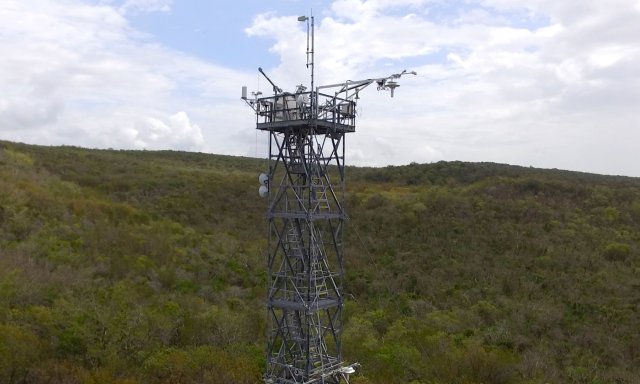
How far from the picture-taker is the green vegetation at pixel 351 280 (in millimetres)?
14922

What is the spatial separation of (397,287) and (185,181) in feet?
75.4

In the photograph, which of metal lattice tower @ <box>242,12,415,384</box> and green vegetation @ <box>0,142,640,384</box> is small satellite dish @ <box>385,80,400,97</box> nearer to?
metal lattice tower @ <box>242,12,415,384</box>

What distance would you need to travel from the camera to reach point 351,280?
25.4m

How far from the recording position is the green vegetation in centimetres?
1492

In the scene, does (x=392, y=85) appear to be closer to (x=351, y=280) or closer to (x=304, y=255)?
(x=304, y=255)

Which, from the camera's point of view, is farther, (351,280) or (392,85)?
(351,280)

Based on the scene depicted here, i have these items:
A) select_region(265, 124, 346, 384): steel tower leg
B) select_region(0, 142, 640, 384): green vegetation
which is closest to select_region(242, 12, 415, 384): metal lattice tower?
select_region(265, 124, 346, 384): steel tower leg

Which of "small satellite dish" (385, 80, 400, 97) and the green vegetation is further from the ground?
"small satellite dish" (385, 80, 400, 97)

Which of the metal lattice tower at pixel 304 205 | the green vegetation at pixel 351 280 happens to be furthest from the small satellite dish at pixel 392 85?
the green vegetation at pixel 351 280

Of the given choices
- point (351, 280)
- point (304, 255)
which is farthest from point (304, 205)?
point (351, 280)

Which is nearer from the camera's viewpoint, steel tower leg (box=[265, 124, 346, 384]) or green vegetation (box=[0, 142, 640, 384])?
steel tower leg (box=[265, 124, 346, 384])

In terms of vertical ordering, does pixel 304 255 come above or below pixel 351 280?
above

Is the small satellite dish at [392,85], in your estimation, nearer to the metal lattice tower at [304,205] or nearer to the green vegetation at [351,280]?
the metal lattice tower at [304,205]

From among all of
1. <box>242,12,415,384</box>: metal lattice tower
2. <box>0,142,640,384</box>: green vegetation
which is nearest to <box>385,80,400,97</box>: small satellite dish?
<box>242,12,415,384</box>: metal lattice tower
